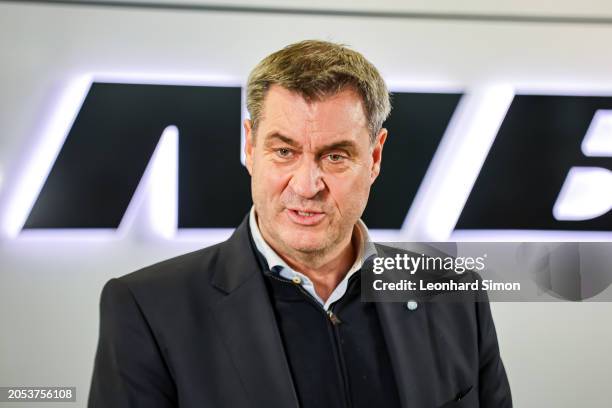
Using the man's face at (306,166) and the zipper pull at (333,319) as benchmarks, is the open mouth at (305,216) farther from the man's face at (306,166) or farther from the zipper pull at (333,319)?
the zipper pull at (333,319)

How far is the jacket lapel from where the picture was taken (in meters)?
1.54

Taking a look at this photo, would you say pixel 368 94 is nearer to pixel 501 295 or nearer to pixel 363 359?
pixel 363 359

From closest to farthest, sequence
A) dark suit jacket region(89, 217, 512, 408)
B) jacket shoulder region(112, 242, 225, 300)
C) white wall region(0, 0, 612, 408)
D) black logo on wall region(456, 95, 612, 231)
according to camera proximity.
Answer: dark suit jacket region(89, 217, 512, 408) < jacket shoulder region(112, 242, 225, 300) < white wall region(0, 0, 612, 408) < black logo on wall region(456, 95, 612, 231)

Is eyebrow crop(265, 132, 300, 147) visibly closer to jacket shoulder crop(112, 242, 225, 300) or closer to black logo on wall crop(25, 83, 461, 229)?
jacket shoulder crop(112, 242, 225, 300)

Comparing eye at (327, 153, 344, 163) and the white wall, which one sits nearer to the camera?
eye at (327, 153, 344, 163)

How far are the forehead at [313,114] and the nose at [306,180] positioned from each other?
7 cm

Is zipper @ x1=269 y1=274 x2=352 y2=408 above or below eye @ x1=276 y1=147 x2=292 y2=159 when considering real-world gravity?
below

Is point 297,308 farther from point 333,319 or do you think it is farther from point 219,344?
point 219,344

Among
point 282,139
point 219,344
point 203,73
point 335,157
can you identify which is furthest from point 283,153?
point 203,73

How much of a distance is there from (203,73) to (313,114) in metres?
1.21

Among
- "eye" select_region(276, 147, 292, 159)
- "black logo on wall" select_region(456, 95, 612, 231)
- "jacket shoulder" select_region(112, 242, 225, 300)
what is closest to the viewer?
"jacket shoulder" select_region(112, 242, 225, 300)

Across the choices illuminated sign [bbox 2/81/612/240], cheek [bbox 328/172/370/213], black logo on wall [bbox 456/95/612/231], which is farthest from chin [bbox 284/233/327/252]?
black logo on wall [bbox 456/95/612/231]

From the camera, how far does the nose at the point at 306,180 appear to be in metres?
1.72

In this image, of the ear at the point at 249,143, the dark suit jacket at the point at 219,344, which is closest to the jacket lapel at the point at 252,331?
the dark suit jacket at the point at 219,344
